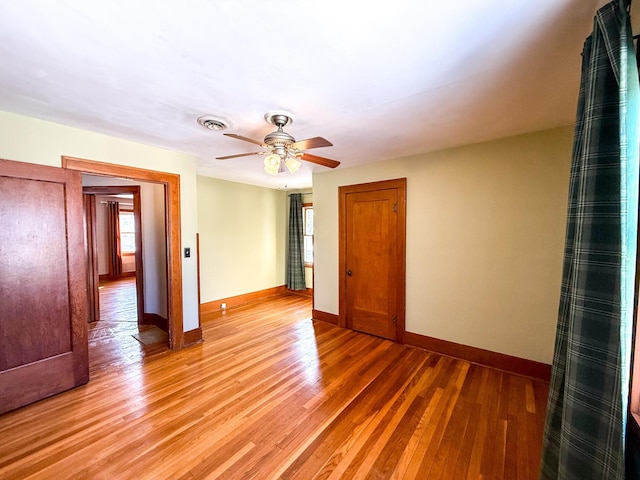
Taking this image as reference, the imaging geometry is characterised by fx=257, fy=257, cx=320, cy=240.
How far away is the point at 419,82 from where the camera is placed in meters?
1.56

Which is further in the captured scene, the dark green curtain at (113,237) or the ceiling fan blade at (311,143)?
the dark green curtain at (113,237)

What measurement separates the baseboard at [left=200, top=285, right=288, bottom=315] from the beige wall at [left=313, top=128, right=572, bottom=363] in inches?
120

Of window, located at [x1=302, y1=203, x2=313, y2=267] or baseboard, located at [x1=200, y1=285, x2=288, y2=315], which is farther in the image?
window, located at [x1=302, y1=203, x2=313, y2=267]

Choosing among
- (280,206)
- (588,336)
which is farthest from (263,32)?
(280,206)

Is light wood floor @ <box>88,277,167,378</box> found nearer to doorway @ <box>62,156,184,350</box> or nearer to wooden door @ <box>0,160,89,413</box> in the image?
doorway @ <box>62,156,184,350</box>

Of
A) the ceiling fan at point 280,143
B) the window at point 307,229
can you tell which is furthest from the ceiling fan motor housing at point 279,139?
the window at point 307,229

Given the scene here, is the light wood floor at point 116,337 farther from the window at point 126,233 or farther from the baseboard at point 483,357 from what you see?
the baseboard at point 483,357

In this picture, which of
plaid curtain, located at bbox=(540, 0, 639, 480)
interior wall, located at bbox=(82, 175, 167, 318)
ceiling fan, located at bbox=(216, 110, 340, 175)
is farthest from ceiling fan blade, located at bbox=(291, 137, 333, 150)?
interior wall, located at bbox=(82, 175, 167, 318)

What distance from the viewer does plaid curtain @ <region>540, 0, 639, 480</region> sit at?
84cm

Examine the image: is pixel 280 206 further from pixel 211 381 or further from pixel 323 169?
pixel 211 381

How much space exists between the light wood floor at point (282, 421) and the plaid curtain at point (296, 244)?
2.53 metres

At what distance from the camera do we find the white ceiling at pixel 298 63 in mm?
1063

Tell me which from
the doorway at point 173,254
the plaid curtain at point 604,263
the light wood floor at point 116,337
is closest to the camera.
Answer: the plaid curtain at point 604,263

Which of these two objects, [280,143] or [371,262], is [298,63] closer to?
[280,143]
